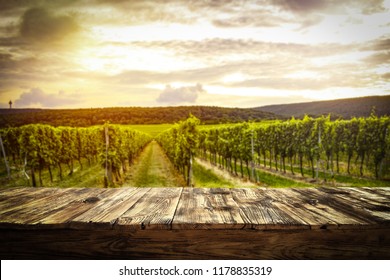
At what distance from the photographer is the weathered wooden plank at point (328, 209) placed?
119cm

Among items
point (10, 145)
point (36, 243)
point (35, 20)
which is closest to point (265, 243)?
point (36, 243)

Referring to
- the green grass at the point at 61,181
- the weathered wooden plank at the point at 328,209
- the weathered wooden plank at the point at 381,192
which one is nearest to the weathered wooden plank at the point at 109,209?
the weathered wooden plank at the point at 328,209

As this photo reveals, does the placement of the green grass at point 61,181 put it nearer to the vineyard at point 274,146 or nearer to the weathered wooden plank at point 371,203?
the vineyard at point 274,146

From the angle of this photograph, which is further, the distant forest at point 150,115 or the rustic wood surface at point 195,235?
the distant forest at point 150,115

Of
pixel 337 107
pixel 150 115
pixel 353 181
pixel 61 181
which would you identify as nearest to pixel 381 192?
pixel 353 181

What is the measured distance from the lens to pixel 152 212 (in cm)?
134

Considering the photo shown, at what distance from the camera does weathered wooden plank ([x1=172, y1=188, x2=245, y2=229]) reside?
3.82 ft

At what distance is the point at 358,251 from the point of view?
3.93 feet

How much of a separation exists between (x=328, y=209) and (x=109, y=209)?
3.54 feet

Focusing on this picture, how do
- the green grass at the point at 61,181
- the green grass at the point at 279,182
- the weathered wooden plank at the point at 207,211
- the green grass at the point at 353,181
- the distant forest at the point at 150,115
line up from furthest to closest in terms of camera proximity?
the distant forest at the point at 150,115 → the green grass at the point at 61,181 → the green grass at the point at 279,182 → the green grass at the point at 353,181 → the weathered wooden plank at the point at 207,211

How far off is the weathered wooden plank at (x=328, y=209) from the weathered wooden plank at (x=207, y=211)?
0.40m

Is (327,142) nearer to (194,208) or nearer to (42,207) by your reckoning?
(194,208)

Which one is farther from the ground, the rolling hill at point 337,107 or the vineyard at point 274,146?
the rolling hill at point 337,107

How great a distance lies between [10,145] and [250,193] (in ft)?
82.3
